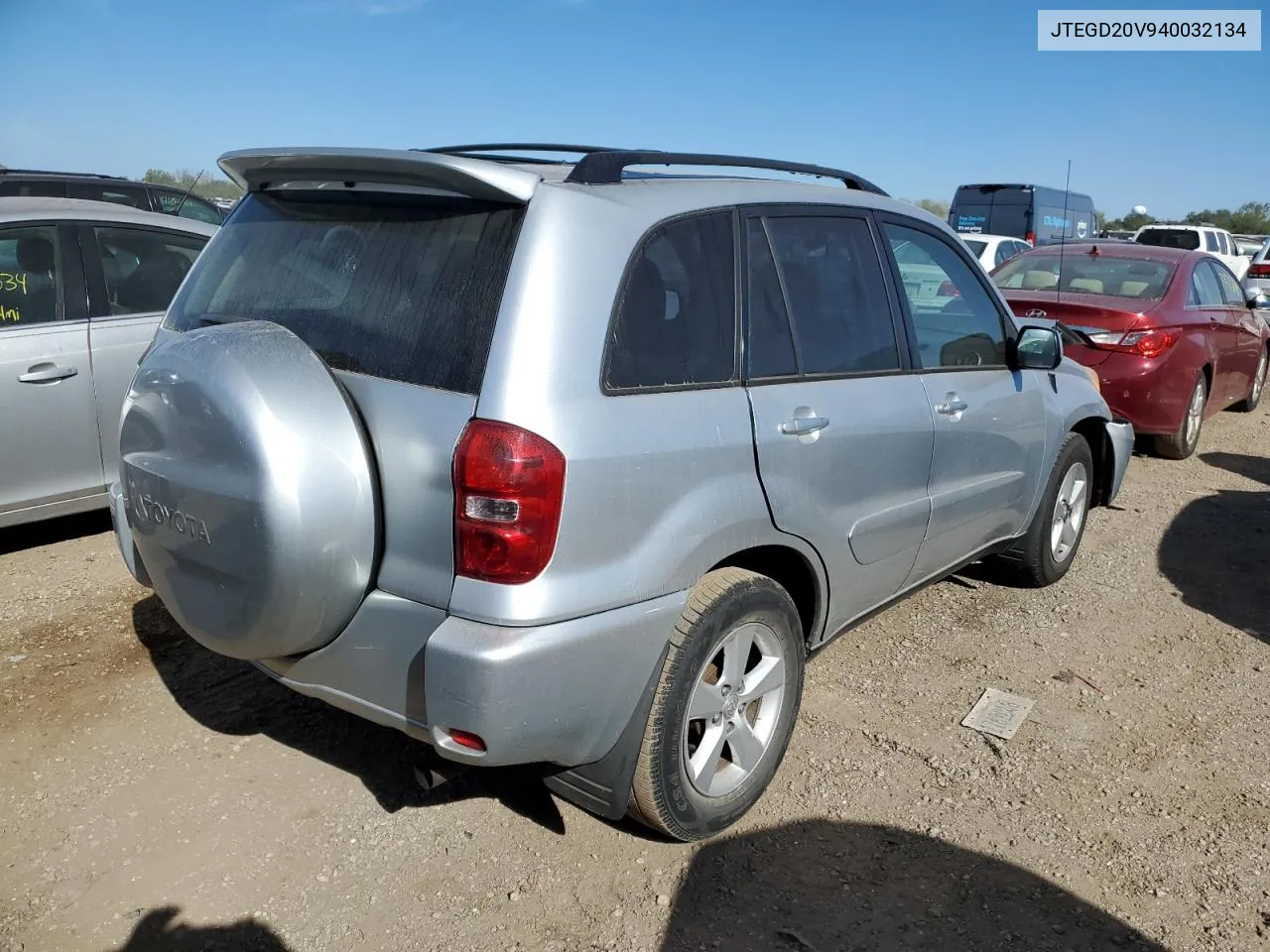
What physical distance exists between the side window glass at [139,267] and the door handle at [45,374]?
1.17 ft

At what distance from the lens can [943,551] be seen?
3.87 metres

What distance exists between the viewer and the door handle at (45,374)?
4.59 metres

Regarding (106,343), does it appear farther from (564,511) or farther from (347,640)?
(564,511)

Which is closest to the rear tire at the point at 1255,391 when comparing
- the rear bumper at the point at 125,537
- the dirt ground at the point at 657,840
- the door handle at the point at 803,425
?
the dirt ground at the point at 657,840

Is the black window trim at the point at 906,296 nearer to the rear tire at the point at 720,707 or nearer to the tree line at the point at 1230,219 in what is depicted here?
the rear tire at the point at 720,707

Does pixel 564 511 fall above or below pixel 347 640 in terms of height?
above

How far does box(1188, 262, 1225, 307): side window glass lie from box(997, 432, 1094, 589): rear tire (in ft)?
11.0

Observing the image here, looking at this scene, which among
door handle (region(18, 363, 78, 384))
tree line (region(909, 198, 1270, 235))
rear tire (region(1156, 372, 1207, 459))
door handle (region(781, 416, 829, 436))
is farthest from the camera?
tree line (region(909, 198, 1270, 235))

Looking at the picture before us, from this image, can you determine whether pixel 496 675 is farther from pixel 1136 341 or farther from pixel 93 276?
pixel 1136 341

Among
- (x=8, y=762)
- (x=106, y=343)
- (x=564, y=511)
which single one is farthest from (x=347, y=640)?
(x=106, y=343)

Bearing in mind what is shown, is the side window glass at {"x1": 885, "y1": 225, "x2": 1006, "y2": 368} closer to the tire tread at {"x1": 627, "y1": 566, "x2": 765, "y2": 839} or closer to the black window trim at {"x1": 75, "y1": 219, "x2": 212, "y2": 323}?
the tire tread at {"x1": 627, "y1": 566, "x2": 765, "y2": 839}

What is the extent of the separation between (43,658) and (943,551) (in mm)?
3374

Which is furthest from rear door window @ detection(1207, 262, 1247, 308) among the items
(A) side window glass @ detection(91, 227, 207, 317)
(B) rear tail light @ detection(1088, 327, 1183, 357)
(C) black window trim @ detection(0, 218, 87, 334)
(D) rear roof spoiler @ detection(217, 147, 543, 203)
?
(C) black window trim @ detection(0, 218, 87, 334)

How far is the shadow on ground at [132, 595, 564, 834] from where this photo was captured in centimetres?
312
